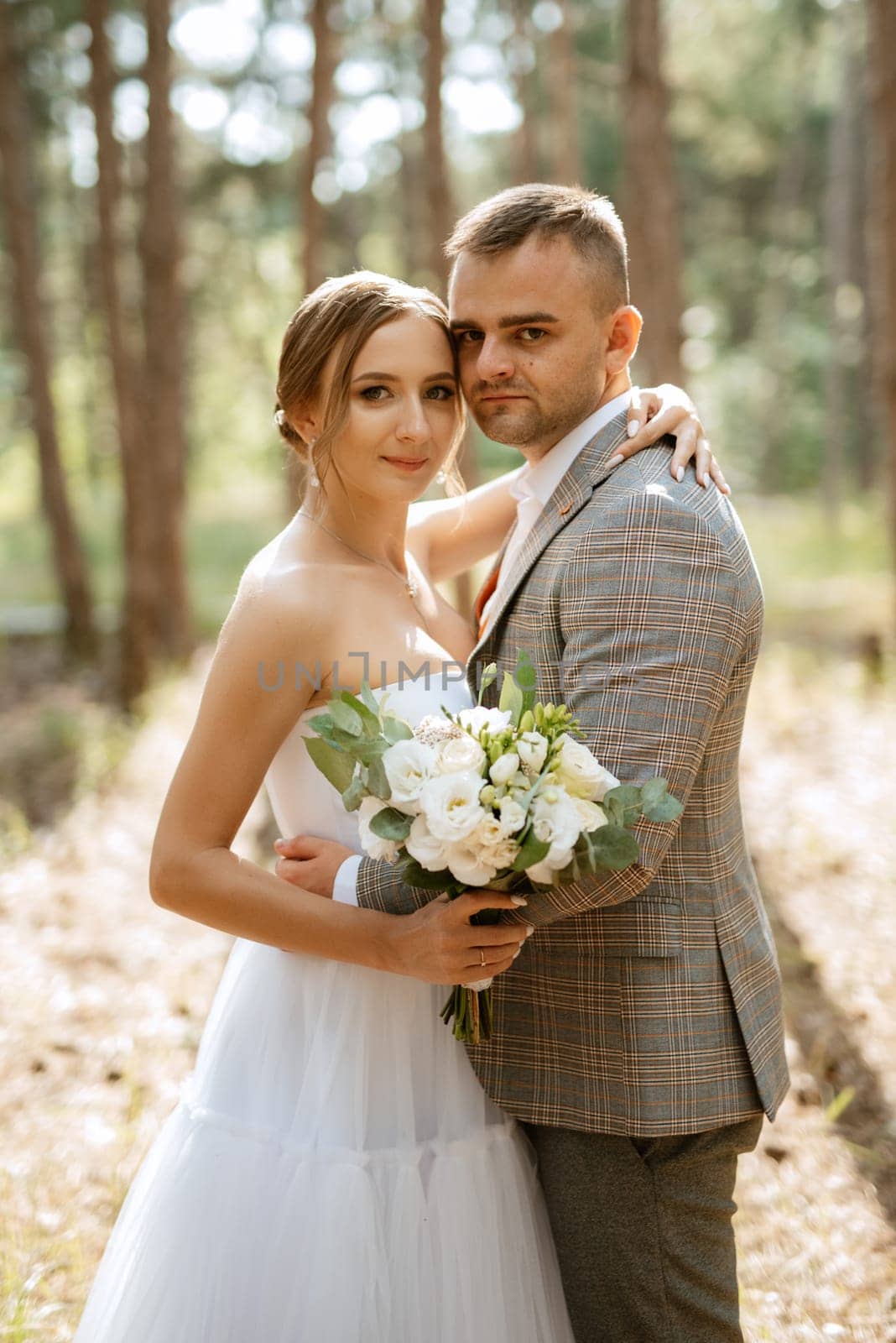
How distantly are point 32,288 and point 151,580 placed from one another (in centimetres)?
412

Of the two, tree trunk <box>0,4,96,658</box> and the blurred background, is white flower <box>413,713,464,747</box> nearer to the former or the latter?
the blurred background

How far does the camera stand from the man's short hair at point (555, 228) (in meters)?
2.47

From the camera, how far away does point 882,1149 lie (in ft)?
13.0

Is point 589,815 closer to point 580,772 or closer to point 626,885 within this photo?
point 580,772

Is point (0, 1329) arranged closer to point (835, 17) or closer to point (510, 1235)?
point (510, 1235)

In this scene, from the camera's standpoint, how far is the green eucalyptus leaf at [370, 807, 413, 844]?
6.16 ft

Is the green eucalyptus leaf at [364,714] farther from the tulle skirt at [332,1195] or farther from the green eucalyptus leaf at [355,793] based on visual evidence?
the tulle skirt at [332,1195]

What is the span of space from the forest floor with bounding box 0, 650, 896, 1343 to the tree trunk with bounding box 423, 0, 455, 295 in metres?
4.44

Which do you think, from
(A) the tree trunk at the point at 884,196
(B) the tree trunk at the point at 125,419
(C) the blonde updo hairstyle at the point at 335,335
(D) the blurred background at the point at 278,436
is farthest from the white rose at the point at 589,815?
(B) the tree trunk at the point at 125,419

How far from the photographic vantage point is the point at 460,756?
1844mm

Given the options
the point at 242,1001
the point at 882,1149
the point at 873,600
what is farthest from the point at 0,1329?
the point at 873,600

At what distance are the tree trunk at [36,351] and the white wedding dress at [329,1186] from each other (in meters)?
10.8

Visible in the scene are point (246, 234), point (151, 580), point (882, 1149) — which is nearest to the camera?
point (882, 1149)

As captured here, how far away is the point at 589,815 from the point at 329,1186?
1.03m
